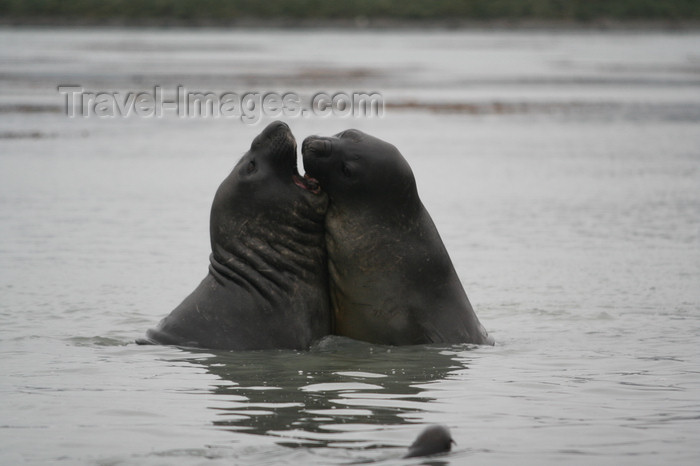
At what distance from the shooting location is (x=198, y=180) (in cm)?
1769

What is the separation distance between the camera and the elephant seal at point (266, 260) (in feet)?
26.2

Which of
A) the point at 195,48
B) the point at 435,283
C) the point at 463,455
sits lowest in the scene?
the point at 463,455

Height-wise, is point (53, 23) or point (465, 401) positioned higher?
point (53, 23)

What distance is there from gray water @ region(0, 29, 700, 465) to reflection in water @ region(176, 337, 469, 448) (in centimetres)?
2

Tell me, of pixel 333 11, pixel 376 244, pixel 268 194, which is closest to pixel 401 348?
pixel 376 244

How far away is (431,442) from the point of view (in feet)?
19.3

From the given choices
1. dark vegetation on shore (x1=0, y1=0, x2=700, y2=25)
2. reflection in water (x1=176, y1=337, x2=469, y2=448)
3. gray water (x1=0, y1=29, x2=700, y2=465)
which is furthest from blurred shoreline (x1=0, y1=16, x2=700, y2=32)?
reflection in water (x1=176, y1=337, x2=469, y2=448)

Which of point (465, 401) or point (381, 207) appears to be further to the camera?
point (381, 207)

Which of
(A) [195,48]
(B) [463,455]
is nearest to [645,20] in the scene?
(A) [195,48]

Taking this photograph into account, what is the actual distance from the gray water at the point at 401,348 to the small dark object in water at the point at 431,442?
0.40 ft

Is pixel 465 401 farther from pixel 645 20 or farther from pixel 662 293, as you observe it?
pixel 645 20

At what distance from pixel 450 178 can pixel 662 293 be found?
7.70m

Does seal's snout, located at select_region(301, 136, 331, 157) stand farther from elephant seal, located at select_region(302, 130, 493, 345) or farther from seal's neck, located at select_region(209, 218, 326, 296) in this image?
seal's neck, located at select_region(209, 218, 326, 296)

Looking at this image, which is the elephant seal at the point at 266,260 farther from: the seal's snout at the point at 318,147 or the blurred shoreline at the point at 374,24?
the blurred shoreline at the point at 374,24
